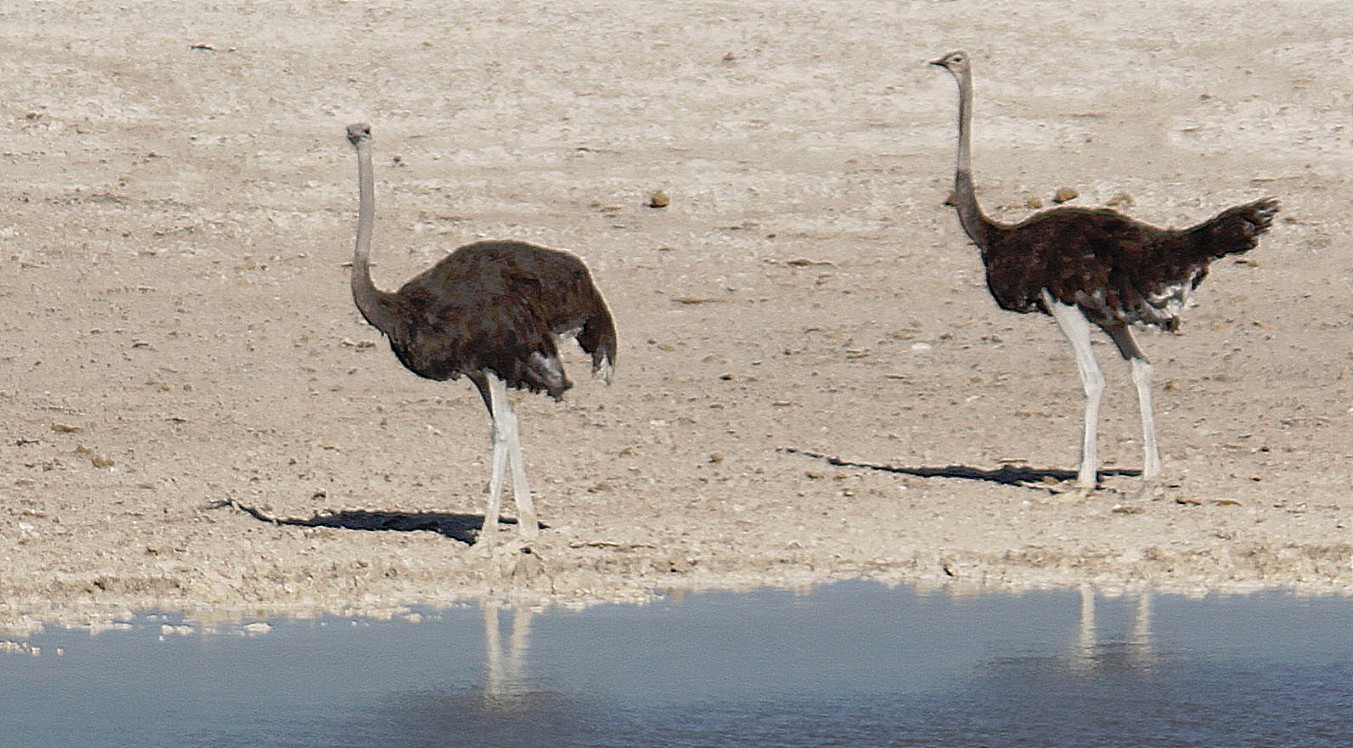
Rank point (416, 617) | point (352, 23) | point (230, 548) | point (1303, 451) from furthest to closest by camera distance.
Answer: point (352, 23), point (1303, 451), point (230, 548), point (416, 617)

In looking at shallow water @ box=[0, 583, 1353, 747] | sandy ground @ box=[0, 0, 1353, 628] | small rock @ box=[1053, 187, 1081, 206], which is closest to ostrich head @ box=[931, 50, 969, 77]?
sandy ground @ box=[0, 0, 1353, 628]

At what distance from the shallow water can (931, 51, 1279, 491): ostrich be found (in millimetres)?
2394

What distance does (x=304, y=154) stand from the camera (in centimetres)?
2139

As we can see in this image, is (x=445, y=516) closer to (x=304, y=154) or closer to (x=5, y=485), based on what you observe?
(x=5, y=485)

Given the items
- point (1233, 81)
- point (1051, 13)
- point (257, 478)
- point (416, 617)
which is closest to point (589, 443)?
point (257, 478)

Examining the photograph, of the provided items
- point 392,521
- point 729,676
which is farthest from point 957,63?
point 729,676

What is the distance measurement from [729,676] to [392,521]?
10.3 feet

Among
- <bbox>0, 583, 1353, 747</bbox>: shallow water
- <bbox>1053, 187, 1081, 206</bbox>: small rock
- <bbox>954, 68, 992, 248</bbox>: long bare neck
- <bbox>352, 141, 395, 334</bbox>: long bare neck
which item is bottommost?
<bbox>0, 583, 1353, 747</bbox>: shallow water

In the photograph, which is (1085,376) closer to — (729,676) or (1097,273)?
(1097,273)

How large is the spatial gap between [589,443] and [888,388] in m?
2.58

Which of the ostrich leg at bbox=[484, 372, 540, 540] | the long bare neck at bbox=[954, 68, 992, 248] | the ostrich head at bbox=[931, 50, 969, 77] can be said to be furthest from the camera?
the ostrich head at bbox=[931, 50, 969, 77]

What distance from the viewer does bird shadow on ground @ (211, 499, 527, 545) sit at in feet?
32.3

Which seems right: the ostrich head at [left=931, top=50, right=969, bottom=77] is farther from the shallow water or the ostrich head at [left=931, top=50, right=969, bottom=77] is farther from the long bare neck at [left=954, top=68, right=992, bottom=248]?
the shallow water

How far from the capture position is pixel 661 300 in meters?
17.0
